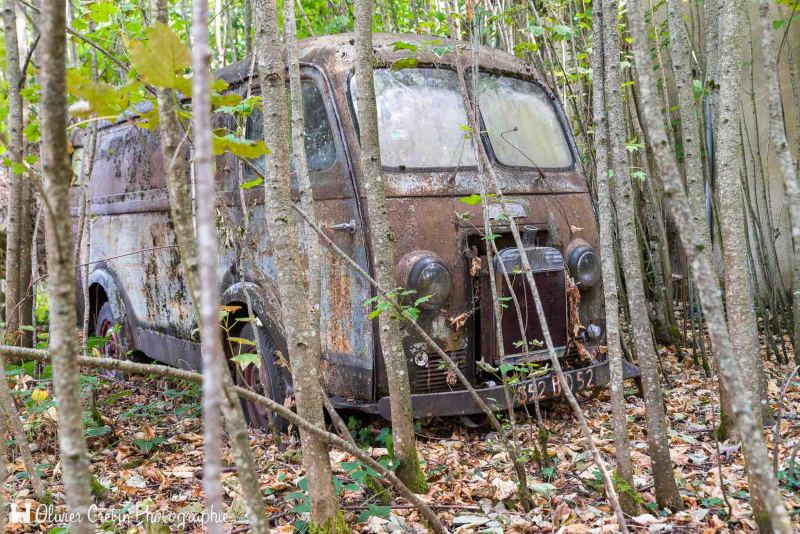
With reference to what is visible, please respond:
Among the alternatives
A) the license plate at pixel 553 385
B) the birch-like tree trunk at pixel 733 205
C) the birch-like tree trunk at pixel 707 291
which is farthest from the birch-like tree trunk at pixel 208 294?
the license plate at pixel 553 385

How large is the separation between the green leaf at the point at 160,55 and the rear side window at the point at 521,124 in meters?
2.81

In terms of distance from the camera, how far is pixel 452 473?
3.33 metres

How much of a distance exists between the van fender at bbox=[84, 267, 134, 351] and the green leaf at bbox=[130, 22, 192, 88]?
4484 mm

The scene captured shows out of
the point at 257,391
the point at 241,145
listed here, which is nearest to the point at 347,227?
the point at 257,391

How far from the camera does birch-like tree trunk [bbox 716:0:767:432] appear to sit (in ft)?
8.58

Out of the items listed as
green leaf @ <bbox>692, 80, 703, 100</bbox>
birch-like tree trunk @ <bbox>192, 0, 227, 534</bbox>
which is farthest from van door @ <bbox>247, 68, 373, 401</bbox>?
green leaf @ <bbox>692, 80, 703, 100</bbox>

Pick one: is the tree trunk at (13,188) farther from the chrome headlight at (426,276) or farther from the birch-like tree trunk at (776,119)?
the birch-like tree trunk at (776,119)

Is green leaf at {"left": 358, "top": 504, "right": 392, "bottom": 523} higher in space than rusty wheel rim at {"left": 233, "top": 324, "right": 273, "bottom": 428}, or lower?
lower

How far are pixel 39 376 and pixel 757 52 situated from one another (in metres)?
6.13

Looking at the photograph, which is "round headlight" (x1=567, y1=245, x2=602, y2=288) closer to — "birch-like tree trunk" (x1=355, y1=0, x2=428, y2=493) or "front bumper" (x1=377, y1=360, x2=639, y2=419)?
"front bumper" (x1=377, y1=360, x2=639, y2=419)

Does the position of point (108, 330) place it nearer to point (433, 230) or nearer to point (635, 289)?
point (433, 230)

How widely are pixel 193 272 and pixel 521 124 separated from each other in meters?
3.16

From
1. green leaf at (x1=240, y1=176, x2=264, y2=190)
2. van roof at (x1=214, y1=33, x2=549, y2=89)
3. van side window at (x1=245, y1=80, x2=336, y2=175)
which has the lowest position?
green leaf at (x1=240, y1=176, x2=264, y2=190)

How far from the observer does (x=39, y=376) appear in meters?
4.67
